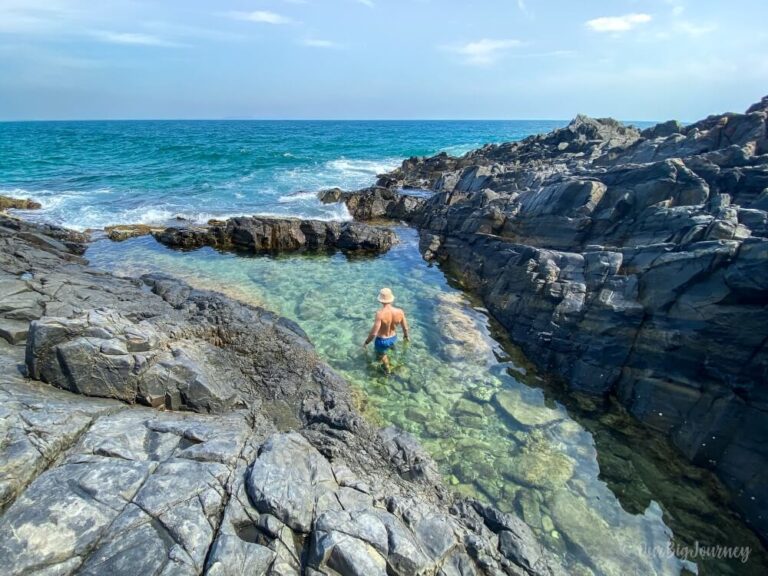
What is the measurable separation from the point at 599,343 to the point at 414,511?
7379mm

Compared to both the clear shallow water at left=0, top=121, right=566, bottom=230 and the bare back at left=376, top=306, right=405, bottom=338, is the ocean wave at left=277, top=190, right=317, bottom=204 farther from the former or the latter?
the bare back at left=376, top=306, right=405, bottom=338

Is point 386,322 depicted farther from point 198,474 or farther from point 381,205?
point 381,205

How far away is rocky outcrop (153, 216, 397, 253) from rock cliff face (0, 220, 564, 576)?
13145mm

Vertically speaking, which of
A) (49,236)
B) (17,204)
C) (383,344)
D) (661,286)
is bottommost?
(383,344)

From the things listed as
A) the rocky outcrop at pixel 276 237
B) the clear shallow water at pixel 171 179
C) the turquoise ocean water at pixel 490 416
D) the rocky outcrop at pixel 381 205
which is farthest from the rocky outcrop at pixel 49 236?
the rocky outcrop at pixel 381 205

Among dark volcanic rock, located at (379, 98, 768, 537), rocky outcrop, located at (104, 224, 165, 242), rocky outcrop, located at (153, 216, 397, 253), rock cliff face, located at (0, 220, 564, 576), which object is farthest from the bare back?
rocky outcrop, located at (104, 224, 165, 242)

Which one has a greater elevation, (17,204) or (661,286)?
(661,286)

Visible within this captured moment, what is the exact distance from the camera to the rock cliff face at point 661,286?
27.5ft

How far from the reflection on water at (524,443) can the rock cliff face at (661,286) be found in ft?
2.65

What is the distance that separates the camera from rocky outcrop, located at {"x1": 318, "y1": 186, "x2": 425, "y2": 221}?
30719mm

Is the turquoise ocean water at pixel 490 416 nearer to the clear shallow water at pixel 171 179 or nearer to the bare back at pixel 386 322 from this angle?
the bare back at pixel 386 322

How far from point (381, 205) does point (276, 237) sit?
1103 centimetres

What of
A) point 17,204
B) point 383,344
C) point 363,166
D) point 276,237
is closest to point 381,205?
point 276,237

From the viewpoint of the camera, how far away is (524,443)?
901cm
